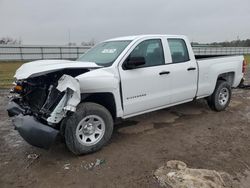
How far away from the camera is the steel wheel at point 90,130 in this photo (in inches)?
168

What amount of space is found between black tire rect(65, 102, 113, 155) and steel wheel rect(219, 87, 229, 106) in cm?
364

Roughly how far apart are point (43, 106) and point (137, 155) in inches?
66.4

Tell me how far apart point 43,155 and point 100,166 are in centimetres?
107

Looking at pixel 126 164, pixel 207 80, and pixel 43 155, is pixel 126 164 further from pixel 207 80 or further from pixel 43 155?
pixel 207 80

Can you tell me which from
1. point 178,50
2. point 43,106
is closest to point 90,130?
point 43,106

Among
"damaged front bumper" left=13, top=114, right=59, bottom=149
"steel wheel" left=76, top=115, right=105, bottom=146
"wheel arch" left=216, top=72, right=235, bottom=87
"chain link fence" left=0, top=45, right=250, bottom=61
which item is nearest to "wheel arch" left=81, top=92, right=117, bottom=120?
"steel wheel" left=76, top=115, right=105, bottom=146

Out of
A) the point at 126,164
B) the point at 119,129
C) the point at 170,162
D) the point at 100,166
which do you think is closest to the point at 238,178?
the point at 170,162

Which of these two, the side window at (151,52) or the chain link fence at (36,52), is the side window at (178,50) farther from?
the chain link fence at (36,52)

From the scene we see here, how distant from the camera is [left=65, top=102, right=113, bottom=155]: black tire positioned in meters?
4.11

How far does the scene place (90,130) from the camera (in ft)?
14.4

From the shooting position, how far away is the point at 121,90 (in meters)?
4.68

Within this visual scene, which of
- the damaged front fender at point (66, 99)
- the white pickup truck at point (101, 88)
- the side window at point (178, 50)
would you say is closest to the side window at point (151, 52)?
the white pickup truck at point (101, 88)

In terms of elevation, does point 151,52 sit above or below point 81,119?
above

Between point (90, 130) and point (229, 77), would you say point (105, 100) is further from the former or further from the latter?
point (229, 77)
